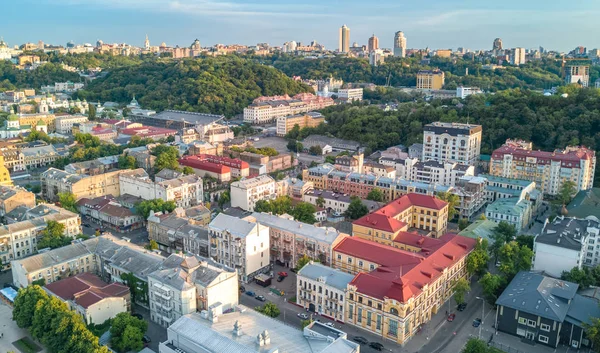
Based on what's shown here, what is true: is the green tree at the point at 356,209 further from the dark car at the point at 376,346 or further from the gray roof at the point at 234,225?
the dark car at the point at 376,346

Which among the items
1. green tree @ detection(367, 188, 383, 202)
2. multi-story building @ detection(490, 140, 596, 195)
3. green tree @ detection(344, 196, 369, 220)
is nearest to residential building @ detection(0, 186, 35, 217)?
green tree @ detection(344, 196, 369, 220)

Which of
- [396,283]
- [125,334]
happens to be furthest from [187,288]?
[396,283]

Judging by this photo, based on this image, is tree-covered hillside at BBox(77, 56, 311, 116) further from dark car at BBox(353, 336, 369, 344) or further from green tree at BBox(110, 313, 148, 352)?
dark car at BBox(353, 336, 369, 344)

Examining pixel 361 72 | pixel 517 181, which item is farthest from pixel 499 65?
pixel 517 181

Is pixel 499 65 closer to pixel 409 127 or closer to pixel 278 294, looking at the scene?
pixel 409 127

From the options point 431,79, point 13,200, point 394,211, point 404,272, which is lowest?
point 404,272

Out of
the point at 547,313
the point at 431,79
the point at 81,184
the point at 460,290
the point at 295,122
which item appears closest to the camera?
the point at 547,313

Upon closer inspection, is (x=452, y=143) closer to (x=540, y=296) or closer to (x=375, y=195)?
(x=375, y=195)
